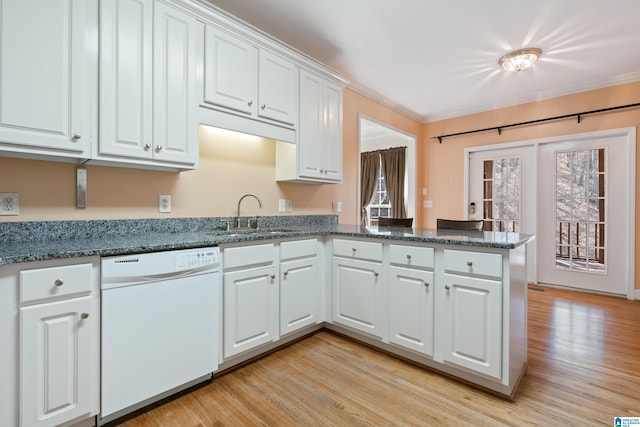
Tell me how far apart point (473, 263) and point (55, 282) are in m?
2.08

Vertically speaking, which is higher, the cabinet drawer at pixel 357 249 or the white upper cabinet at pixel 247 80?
the white upper cabinet at pixel 247 80

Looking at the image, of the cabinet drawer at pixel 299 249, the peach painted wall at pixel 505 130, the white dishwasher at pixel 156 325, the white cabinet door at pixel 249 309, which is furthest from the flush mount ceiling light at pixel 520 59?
the white dishwasher at pixel 156 325

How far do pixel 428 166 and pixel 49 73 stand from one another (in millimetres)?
4934

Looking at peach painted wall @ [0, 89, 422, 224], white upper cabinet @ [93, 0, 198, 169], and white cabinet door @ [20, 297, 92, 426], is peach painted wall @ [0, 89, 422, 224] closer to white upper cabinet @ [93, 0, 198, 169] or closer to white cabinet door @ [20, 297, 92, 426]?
white upper cabinet @ [93, 0, 198, 169]

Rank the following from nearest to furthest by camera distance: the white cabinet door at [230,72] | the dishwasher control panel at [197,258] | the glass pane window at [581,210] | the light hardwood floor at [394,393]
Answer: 1. the light hardwood floor at [394,393]
2. the dishwasher control panel at [197,258]
3. the white cabinet door at [230,72]
4. the glass pane window at [581,210]

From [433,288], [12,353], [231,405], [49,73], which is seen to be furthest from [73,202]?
[433,288]

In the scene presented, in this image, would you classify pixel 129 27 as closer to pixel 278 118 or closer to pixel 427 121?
pixel 278 118

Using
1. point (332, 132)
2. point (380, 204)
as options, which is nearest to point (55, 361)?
point (332, 132)

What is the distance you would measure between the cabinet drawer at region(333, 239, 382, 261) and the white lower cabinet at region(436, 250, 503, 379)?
1.65 ft

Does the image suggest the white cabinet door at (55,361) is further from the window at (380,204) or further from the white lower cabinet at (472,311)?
the window at (380,204)

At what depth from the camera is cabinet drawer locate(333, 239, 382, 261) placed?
2.29 meters

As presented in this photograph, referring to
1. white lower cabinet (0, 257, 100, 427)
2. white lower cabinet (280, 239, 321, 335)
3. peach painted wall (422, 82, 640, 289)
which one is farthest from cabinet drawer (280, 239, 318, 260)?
peach painted wall (422, 82, 640, 289)

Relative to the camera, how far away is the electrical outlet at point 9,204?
1643 millimetres

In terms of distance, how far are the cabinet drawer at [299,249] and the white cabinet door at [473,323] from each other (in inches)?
40.0
